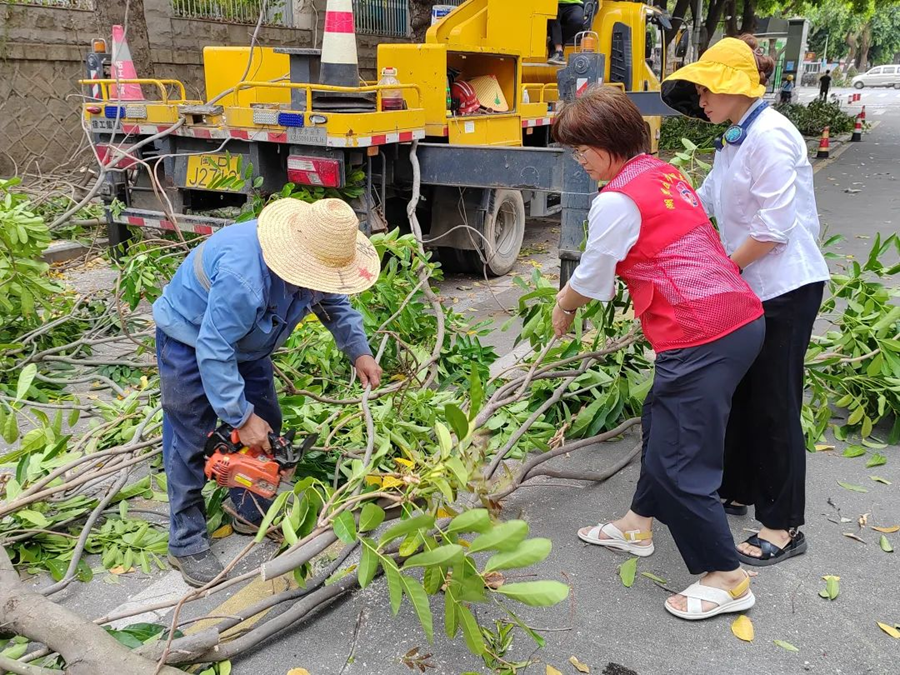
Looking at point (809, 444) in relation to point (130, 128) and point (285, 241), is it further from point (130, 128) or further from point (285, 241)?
point (130, 128)

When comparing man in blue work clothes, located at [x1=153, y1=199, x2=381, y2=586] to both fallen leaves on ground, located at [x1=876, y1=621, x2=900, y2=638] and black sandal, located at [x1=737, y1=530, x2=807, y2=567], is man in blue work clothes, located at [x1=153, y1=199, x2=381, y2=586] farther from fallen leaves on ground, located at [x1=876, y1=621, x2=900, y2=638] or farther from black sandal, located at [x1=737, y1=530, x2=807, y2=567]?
fallen leaves on ground, located at [x1=876, y1=621, x2=900, y2=638]

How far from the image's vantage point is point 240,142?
19.7ft

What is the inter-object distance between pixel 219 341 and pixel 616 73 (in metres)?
7.37

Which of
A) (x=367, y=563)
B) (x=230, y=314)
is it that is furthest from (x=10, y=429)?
(x=367, y=563)

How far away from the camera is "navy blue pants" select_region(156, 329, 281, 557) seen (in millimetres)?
2795

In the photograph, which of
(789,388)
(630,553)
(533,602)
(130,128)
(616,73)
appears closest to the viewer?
(533,602)

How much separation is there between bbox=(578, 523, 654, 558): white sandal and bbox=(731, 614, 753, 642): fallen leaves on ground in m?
0.45

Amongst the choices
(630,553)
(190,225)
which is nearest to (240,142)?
(190,225)

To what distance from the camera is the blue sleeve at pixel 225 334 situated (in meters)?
2.51

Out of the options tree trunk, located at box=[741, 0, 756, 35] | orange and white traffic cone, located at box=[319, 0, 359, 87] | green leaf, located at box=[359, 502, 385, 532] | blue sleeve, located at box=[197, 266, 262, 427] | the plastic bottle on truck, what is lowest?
green leaf, located at box=[359, 502, 385, 532]

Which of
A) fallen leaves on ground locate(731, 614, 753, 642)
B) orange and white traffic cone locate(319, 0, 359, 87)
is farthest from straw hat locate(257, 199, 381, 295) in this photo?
orange and white traffic cone locate(319, 0, 359, 87)

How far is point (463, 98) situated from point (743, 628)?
5533 mm

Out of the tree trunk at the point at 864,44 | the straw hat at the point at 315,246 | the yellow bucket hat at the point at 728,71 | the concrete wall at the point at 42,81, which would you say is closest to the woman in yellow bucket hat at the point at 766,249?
the yellow bucket hat at the point at 728,71

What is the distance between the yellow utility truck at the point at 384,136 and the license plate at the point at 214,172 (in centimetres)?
1
